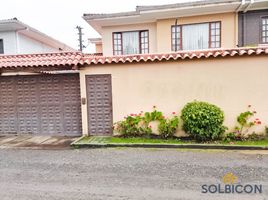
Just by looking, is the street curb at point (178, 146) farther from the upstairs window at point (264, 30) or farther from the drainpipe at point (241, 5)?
the upstairs window at point (264, 30)

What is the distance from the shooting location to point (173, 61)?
8477 millimetres

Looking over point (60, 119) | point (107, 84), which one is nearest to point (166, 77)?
point (107, 84)

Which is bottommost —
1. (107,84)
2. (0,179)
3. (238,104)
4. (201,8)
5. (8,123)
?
(0,179)

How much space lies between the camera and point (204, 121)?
7.61 meters

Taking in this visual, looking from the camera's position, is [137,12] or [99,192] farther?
[137,12]

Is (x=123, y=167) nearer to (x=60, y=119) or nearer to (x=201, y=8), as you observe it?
(x=60, y=119)

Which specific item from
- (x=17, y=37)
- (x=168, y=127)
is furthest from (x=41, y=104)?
(x=17, y=37)

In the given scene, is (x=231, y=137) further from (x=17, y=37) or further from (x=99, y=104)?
(x=17, y=37)

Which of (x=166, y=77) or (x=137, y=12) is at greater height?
(x=137, y=12)

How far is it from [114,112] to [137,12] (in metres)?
6.59

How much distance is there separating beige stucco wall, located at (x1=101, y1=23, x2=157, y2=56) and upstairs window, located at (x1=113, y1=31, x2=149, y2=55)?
23 centimetres

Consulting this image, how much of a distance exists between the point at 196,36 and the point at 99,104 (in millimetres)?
7247

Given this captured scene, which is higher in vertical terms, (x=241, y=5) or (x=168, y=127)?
(x=241, y=5)

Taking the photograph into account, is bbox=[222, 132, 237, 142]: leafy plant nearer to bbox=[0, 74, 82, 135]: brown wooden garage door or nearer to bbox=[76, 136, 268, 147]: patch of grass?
bbox=[76, 136, 268, 147]: patch of grass
